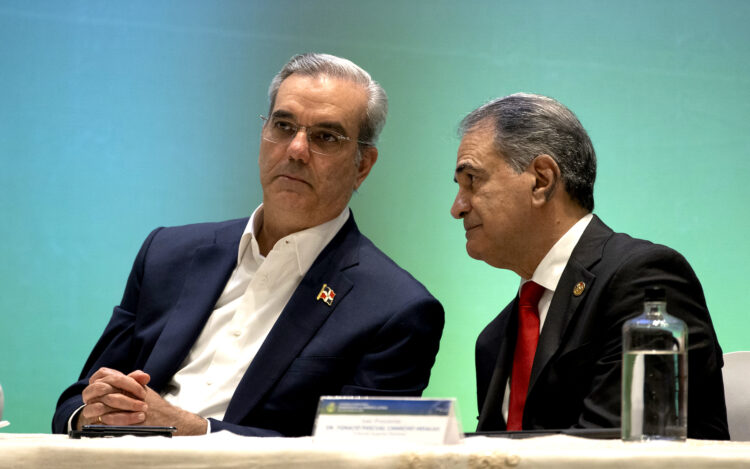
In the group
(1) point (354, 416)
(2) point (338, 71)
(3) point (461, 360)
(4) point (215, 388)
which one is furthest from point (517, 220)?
(3) point (461, 360)

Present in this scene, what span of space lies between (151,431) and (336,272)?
1181 mm

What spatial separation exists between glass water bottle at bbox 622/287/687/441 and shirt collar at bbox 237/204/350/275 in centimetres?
131

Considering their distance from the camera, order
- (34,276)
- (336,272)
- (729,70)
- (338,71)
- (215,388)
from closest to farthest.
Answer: (215,388) → (336,272) → (338,71) → (34,276) → (729,70)

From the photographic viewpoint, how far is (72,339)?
377cm

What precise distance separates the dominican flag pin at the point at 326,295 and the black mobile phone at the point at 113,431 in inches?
42.3

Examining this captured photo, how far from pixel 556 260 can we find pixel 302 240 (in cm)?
72

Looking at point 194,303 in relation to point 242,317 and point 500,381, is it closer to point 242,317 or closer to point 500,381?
point 242,317

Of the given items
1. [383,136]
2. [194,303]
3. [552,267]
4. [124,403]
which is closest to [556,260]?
[552,267]

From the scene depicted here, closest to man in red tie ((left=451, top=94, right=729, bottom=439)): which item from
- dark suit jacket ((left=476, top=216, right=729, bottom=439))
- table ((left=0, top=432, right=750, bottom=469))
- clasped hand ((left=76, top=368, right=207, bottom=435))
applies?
dark suit jacket ((left=476, top=216, right=729, bottom=439))

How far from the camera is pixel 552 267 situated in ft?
7.75

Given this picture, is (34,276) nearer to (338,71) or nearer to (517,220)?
(338,71)

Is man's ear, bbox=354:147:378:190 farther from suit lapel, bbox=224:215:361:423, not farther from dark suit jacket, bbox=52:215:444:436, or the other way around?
suit lapel, bbox=224:215:361:423

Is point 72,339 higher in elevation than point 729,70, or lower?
lower

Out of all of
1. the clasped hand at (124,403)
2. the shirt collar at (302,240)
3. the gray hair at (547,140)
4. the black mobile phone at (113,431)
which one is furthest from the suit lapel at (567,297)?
the black mobile phone at (113,431)
